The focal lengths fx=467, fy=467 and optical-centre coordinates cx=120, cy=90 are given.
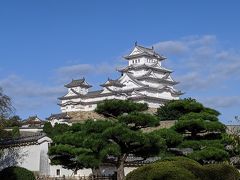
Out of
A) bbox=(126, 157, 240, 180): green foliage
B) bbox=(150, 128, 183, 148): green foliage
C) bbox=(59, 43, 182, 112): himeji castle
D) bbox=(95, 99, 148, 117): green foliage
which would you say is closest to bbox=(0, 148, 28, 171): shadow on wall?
bbox=(95, 99, 148, 117): green foliage

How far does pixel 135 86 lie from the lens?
71438 millimetres

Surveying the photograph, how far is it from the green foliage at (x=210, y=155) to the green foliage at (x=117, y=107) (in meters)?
3.33

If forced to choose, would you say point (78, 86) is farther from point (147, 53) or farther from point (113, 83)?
point (147, 53)

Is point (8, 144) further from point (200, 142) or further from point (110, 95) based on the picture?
point (110, 95)

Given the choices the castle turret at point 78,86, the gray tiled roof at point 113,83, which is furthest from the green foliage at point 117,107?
the castle turret at point 78,86

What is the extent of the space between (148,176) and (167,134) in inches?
407

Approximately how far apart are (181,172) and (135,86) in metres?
59.4

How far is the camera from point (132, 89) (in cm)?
7019

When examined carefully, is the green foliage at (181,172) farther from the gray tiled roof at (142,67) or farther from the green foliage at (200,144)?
the gray tiled roof at (142,67)

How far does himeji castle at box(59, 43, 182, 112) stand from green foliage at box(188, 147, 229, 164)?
4606 centimetres

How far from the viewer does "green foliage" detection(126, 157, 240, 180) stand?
1203 cm

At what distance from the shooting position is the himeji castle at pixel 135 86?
70938mm

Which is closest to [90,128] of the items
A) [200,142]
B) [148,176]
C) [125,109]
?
[125,109]

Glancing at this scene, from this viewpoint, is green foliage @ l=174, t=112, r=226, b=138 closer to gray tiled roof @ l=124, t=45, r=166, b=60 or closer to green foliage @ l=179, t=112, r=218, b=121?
green foliage @ l=179, t=112, r=218, b=121
